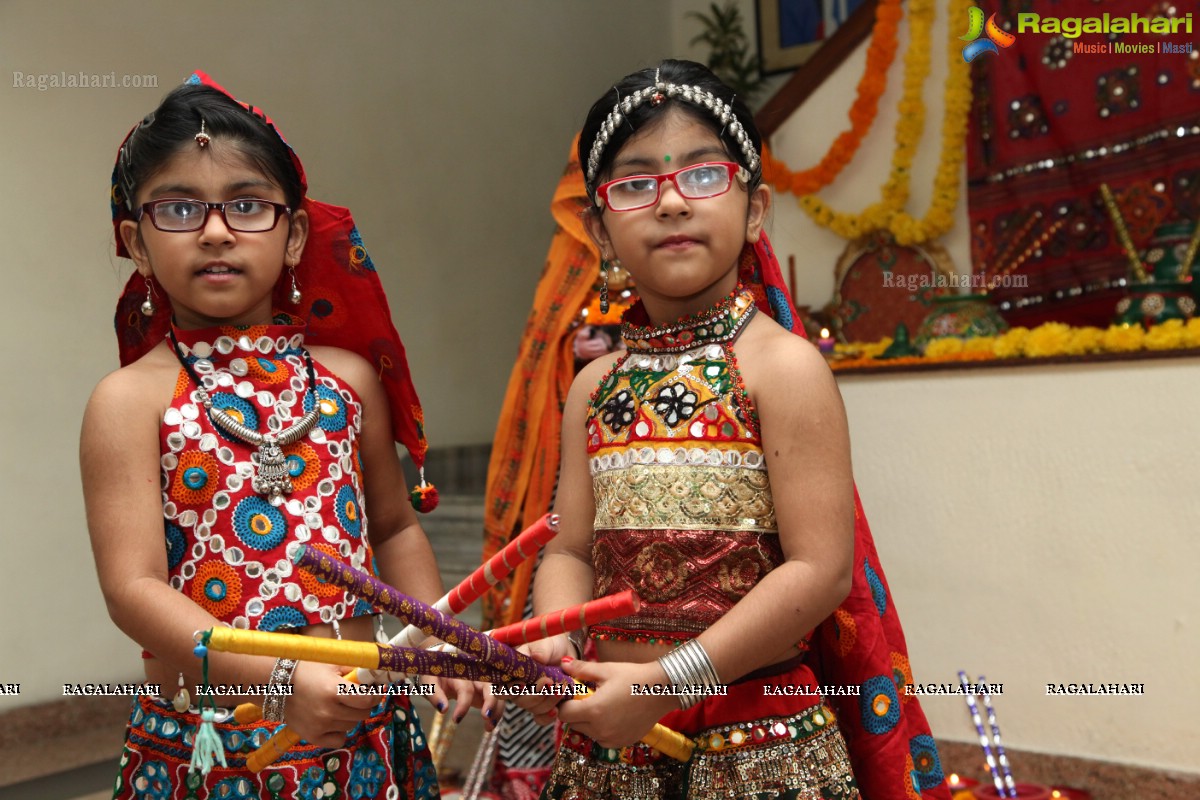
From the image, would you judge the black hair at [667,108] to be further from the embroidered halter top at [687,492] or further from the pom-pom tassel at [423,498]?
the pom-pom tassel at [423,498]

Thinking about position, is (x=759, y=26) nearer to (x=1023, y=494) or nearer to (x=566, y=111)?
(x=566, y=111)

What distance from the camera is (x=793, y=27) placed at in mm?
6742

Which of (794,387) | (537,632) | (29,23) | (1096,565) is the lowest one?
(1096,565)

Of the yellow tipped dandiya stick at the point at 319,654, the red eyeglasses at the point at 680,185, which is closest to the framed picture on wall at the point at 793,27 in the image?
the red eyeglasses at the point at 680,185

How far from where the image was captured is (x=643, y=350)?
146 cm

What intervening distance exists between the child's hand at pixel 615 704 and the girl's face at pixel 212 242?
63 cm

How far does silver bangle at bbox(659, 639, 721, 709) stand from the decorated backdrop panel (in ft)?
11.4

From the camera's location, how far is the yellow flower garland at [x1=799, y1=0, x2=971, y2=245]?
14.3 ft

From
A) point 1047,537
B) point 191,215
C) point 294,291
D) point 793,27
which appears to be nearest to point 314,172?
point 793,27

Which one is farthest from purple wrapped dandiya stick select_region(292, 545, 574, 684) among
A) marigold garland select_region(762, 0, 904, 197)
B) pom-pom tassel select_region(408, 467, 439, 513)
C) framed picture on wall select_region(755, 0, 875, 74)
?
framed picture on wall select_region(755, 0, 875, 74)

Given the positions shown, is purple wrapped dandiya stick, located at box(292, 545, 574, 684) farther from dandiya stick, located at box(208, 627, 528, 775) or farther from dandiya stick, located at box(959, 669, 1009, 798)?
dandiya stick, located at box(959, 669, 1009, 798)

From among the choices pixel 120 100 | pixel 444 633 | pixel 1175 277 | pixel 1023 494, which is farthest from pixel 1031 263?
pixel 444 633

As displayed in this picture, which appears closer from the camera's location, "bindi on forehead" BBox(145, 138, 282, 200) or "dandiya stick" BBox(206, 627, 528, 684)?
"dandiya stick" BBox(206, 627, 528, 684)

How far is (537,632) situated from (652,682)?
153 mm
